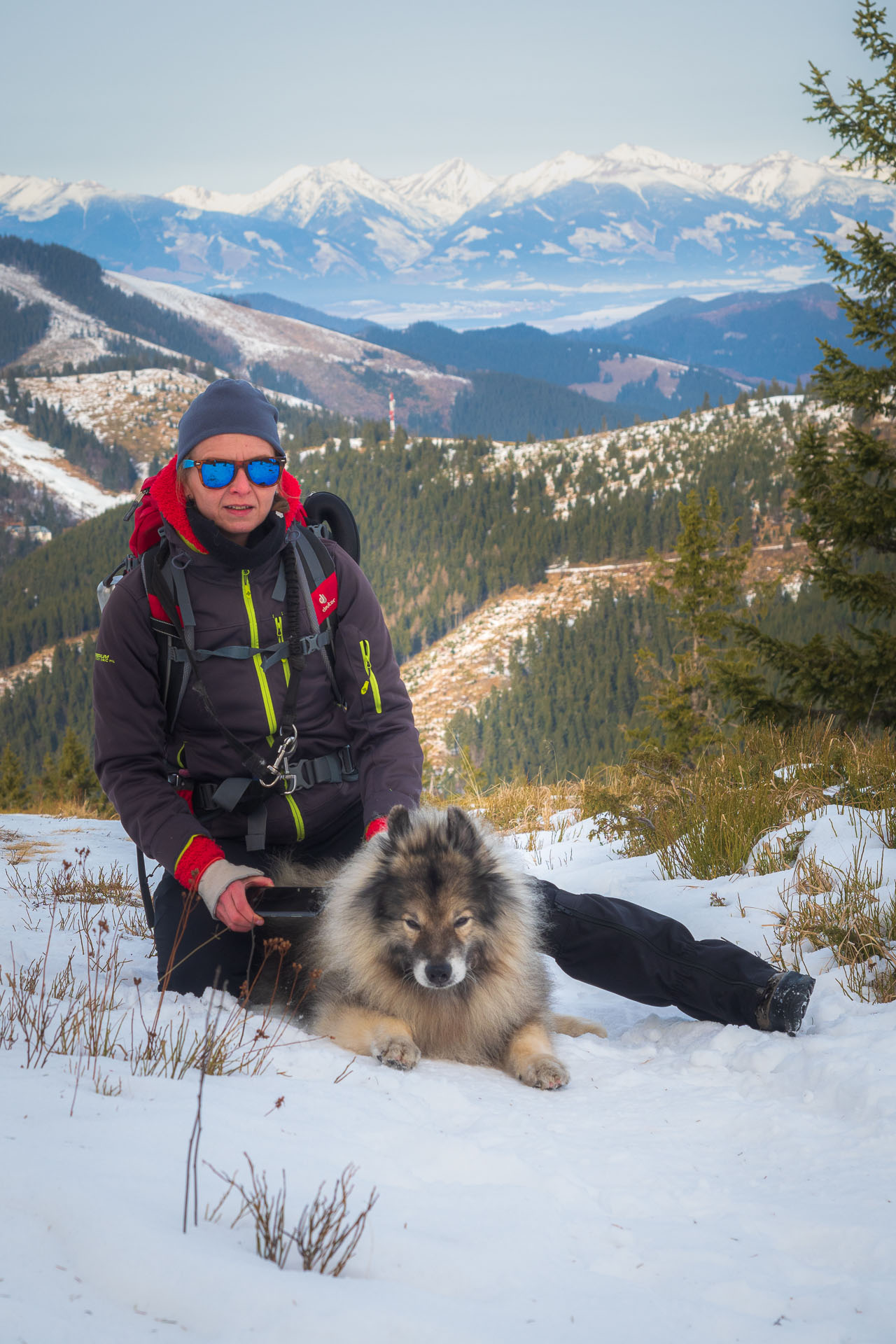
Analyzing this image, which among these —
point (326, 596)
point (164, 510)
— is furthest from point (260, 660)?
point (164, 510)

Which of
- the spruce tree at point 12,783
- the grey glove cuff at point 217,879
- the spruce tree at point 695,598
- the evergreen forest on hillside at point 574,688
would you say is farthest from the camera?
the evergreen forest on hillside at point 574,688

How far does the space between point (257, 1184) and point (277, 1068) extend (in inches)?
40.5

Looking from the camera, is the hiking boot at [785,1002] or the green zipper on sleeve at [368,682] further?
the green zipper on sleeve at [368,682]

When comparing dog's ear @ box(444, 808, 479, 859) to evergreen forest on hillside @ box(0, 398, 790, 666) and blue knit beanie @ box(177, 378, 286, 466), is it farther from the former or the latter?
evergreen forest on hillside @ box(0, 398, 790, 666)

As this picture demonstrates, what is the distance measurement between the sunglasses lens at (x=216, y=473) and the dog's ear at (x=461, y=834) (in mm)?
1836

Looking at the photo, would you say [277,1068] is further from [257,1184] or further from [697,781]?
[697,781]

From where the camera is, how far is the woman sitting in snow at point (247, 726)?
12.3 ft

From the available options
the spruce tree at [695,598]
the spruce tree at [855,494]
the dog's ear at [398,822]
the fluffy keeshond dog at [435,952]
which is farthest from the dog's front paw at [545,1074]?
the spruce tree at [695,598]

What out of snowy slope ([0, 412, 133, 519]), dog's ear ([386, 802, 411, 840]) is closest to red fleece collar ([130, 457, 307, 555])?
dog's ear ([386, 802, 411, 840])

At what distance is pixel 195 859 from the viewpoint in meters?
3.67

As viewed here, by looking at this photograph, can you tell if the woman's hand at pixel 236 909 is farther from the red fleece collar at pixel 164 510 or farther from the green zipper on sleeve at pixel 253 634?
the red fleece collar at pixel 164 510

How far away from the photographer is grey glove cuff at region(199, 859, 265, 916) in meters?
3.55

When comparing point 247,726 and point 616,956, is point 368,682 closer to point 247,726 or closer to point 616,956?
point 247,726

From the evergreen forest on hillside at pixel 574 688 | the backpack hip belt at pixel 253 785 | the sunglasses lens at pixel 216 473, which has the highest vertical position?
the sunglasses lens at pixel 216 473
